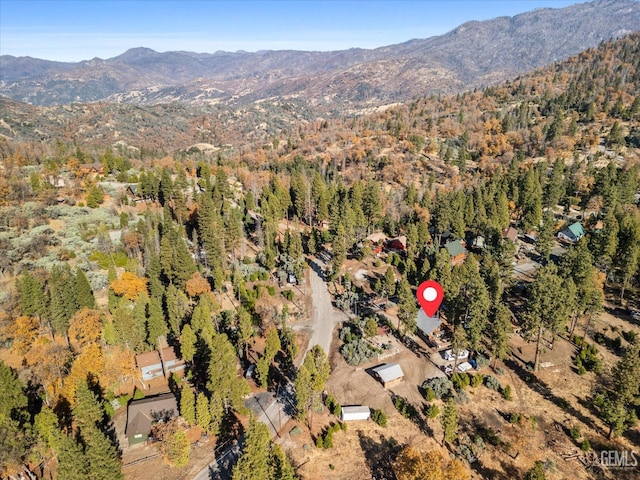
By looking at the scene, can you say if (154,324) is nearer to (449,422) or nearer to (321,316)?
(321,316)

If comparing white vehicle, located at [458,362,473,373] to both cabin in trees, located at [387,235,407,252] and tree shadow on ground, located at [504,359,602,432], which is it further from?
cabin in trees, located at [387,235,407,252]

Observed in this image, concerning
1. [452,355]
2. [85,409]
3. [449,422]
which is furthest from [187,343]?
[452,355]

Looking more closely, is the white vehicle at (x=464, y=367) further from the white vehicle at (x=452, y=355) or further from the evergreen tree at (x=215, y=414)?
the evergreen tree at (x=215, y=414)

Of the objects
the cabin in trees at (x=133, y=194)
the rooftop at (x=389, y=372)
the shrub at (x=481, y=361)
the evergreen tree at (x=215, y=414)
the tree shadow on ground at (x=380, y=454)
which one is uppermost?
the cabin in trees at (x=133, y=194)

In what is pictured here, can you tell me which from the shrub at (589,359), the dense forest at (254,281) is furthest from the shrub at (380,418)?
the shrub at (589,359)

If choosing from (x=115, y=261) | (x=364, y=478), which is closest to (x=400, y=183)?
(x=115, y=261)
